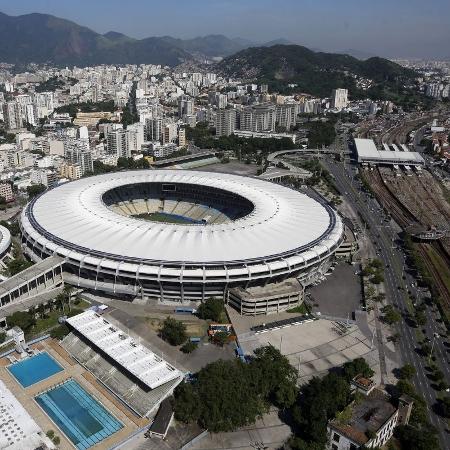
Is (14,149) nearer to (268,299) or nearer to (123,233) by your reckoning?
(123,233)

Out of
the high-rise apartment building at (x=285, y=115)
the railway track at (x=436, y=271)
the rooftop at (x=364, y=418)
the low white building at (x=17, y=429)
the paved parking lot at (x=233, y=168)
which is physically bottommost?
the low white building at (x=17, y=429)

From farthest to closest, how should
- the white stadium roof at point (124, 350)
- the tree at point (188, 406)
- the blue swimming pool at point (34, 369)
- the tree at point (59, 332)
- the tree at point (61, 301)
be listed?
the tree at point (61, 301)
the tree at point (59, 332)
the blue swimming pool at point (34, 369)
the white stadium roof at point (124, 350)
the tree at point (188, 406)

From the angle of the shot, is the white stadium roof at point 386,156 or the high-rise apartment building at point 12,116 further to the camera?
the high-rise apartment building at point 12,116

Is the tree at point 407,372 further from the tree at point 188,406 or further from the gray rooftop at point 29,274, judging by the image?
the gray rooftop at point 29,274

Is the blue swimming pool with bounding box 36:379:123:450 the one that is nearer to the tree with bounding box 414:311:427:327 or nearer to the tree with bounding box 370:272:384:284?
the tree with bounding box 414:311:427:327

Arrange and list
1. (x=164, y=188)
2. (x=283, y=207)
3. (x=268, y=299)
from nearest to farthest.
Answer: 1. (x=268, y=299)
2. (x=283, y=207)
3. (x=164, y=188)

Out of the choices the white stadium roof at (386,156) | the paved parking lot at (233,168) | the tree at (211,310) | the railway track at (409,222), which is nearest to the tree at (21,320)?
the tree at (211,310)

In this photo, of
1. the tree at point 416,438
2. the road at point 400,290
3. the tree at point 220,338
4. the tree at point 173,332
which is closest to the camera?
the tree at point 416,438

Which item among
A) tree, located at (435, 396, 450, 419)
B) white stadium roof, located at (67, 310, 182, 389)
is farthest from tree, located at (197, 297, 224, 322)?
tree, located at (435, 396, 450, 419)

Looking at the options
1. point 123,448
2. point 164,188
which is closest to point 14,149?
point 164,188
